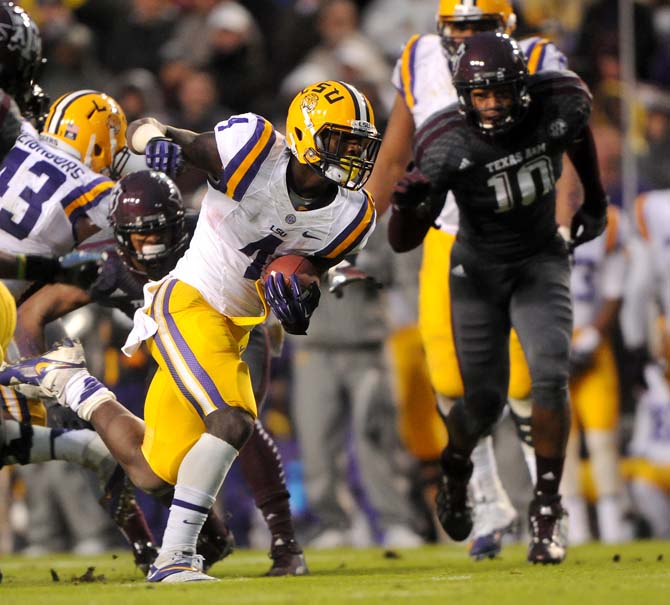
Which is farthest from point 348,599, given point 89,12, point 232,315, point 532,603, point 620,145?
point 89,12

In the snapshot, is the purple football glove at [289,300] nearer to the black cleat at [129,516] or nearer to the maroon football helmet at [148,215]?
the maroon football helmet at [148,215]

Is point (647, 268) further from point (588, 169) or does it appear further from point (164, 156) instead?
point (164, 156)

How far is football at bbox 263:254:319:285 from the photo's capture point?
4871mm

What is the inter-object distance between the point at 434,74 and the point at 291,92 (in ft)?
11.9

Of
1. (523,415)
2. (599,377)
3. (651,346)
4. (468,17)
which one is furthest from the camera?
(651,346)

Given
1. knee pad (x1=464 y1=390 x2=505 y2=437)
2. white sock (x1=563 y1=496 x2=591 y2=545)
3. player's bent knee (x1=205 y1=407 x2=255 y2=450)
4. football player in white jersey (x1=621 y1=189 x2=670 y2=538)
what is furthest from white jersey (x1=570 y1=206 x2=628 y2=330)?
player's bent knee (x1=205 y1=407 x2=255 y2=450)

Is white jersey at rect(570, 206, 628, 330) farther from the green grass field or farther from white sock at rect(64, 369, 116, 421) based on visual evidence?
white sock at rect(64, 369, 116, 421)

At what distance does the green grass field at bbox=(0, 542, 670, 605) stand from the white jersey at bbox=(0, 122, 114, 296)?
1249 millimetres

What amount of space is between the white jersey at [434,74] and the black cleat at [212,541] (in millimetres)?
1659

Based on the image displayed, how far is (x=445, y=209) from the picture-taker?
647cm

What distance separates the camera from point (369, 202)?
A: 5.23 metres

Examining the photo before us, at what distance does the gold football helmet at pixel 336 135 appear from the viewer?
4.97m

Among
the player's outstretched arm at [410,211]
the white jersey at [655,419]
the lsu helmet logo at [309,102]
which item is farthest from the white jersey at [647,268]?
the lsu helmet logo at [309,102]

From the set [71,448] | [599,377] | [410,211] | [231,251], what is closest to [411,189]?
[410,211]
